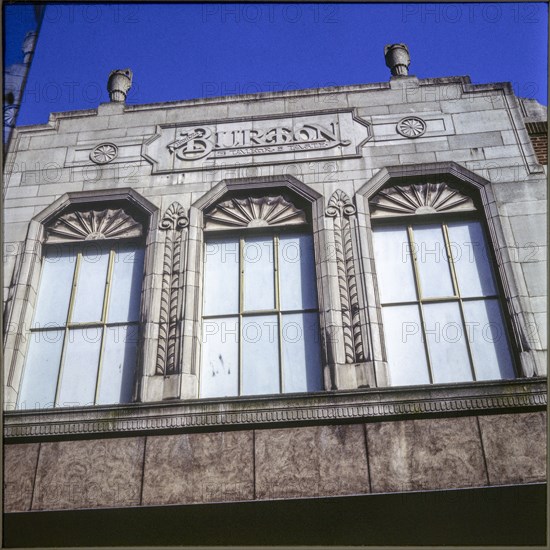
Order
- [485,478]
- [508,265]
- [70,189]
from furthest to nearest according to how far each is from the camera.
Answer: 1. [70,189]
2. [508,265]
3. [485,478]

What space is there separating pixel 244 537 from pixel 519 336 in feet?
14.0

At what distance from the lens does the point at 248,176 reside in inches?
436

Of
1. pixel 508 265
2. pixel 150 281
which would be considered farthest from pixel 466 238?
pixel 150 281

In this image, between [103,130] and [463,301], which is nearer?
[463,301]

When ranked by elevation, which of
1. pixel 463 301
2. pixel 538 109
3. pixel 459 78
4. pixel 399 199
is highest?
pixel 459 78

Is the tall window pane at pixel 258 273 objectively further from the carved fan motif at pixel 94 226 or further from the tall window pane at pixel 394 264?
the carved fan motif at pixel 94 226

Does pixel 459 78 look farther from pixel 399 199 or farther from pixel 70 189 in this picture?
pixel 70 189

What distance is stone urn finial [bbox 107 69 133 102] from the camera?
1250cm

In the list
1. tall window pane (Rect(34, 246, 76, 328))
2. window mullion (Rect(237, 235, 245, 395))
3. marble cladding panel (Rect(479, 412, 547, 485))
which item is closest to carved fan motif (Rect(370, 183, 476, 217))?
window mullion (Rect(237, 235, 245, 395))

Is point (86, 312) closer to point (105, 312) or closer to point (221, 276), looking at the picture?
point (105, 312)

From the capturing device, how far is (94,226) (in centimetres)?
1097

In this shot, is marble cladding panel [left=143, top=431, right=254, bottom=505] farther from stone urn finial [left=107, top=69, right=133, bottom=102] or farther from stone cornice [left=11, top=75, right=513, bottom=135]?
stone urn finial [left=107, top=69, right=133, bottom=102]

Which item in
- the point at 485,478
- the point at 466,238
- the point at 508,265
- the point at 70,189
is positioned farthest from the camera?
the point at 70,189

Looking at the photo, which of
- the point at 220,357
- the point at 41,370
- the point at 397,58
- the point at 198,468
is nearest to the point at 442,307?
the point at 220,357
